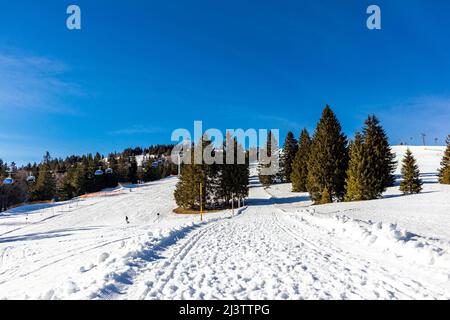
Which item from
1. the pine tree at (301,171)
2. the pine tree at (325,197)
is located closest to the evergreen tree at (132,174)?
the pine tree at (301,171)

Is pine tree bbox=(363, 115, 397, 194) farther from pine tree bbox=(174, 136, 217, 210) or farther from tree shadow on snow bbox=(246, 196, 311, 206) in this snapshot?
pine tree bbox=(174, 136, 217, 210)

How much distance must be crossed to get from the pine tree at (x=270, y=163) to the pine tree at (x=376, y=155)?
31.7 metres

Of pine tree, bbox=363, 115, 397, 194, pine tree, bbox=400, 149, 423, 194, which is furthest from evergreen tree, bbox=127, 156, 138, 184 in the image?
pine tree, bbox=400, 149, 423, 194

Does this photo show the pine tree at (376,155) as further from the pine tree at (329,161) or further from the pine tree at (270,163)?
the pine tree at (270,163)

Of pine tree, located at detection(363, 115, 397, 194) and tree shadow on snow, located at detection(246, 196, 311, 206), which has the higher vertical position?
pine tree, located at detection(363, 115, 397, 194)

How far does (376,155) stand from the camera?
125ft

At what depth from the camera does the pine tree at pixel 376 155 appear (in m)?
37.2

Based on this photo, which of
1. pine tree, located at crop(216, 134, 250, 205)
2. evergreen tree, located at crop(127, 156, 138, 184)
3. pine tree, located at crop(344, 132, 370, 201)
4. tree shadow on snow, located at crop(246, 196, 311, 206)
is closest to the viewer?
pine tree, located at crop(344, 132, 370, 201)

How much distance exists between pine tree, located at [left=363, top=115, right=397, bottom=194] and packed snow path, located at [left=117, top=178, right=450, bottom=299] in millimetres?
29173

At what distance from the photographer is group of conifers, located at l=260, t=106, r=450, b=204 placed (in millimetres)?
37219

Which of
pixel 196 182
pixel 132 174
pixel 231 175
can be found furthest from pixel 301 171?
pixel 132 174

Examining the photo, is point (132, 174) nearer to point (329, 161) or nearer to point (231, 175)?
point (231, 175)

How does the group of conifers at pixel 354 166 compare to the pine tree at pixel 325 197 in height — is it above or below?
above
